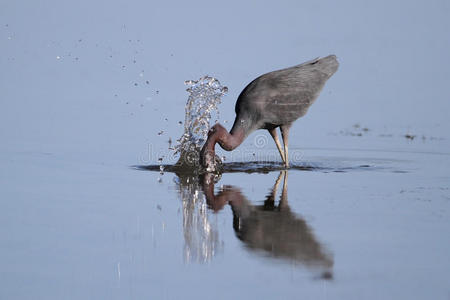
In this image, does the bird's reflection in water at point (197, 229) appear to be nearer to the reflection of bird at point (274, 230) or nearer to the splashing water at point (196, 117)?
the reflection of bird at point (274, 230)

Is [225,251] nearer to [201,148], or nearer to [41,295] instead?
[41,295]

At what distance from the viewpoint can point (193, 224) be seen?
747 cm

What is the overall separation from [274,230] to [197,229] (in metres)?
0.69

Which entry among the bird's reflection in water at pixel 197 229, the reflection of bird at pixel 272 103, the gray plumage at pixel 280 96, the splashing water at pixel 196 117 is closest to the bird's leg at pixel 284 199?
the bird's reflection in water at pixel 197 229

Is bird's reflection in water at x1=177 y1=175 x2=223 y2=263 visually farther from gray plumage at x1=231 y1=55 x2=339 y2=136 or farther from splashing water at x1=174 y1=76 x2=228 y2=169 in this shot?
gray plumage at x1=231 y1=55 x2=339 y2=136

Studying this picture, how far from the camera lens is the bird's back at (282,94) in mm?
11938

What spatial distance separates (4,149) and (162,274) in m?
7.03

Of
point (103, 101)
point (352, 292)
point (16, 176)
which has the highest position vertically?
point (103, 101)

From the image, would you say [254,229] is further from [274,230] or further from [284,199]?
[284,199]

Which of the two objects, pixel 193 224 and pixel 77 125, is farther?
pixel 77 125

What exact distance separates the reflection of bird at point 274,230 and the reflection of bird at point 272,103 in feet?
7.51

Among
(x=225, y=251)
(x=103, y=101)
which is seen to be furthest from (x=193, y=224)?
(x=103, y=101)

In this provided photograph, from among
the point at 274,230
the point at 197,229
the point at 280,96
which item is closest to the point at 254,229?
the point at 274,230

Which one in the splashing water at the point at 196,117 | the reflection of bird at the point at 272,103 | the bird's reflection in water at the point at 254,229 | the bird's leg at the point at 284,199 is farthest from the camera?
the splashing water at the point at 196,117
